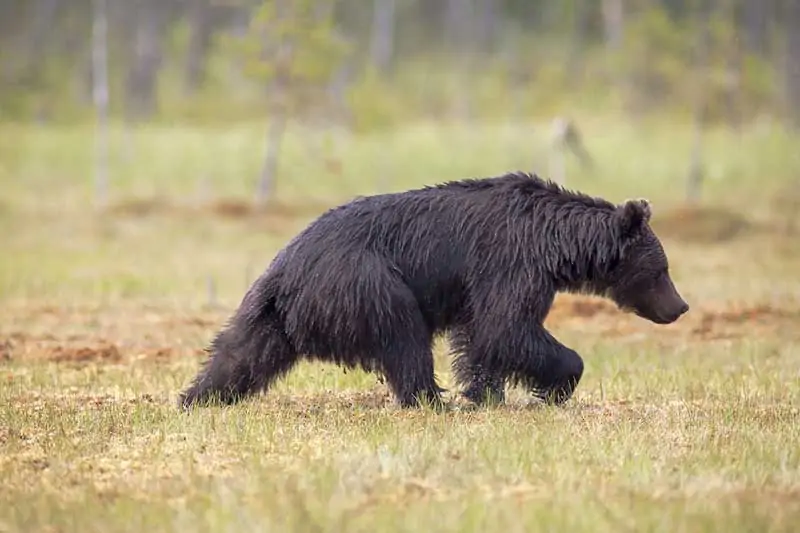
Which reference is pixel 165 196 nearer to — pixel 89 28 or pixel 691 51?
pixel 691 51

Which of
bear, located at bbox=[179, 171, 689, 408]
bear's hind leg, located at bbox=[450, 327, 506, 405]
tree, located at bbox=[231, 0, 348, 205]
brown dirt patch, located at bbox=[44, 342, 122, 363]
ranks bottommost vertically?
brown dirt patch, located at bbox=[44, 342, 122, 363]

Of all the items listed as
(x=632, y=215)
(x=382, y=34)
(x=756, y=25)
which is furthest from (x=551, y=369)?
(x=382, y=34)

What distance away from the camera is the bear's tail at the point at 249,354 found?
8672 millimetres

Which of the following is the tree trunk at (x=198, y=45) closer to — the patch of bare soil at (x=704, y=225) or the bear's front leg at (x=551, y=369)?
the patch of bare soil at (x=704, y=225)

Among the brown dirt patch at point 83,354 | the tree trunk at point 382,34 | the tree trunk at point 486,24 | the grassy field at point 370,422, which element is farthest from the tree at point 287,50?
the tree trunk at point 486,24

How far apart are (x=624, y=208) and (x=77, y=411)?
409 cm

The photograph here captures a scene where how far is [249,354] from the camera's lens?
8688 millimetres

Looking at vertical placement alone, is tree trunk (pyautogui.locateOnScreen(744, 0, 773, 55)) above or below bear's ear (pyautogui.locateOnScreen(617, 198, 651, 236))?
above

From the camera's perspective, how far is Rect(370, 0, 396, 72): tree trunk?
55.8 meters

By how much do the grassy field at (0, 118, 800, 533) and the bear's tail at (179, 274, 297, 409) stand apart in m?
0.21

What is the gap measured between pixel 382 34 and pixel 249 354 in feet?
166

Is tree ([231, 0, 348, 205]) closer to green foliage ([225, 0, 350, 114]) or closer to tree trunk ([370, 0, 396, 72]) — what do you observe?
green foliage ([225, 0, 350, 114])

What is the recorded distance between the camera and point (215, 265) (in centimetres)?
2042

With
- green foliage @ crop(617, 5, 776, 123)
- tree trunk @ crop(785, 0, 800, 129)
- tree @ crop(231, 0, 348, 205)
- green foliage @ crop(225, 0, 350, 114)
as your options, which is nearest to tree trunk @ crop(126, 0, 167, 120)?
tree @ crop(231, 0, 348, 205)
